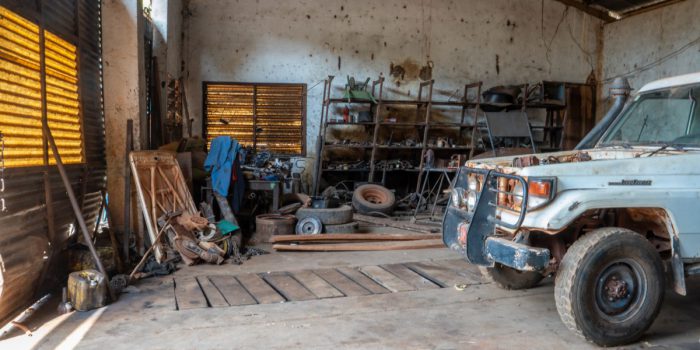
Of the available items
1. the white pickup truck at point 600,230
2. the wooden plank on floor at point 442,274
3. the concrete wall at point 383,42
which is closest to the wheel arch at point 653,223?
the white pickup truck at point 600,230

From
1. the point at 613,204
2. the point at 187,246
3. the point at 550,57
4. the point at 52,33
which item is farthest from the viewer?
the point at 550,57

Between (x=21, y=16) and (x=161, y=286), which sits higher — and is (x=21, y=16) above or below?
above

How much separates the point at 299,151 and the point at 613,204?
765 centimetres

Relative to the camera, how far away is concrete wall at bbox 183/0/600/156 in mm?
9922

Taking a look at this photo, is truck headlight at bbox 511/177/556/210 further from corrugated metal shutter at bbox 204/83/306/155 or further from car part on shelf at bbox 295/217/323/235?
corrugated metal shutter at bbox 204/83/306/155

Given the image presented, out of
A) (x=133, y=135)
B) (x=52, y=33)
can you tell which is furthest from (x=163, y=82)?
(x=52, y=33)

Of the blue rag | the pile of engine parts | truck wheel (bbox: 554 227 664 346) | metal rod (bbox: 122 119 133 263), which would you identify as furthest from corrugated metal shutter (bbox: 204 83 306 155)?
truck wheel (bbox: 554 227 664 346)

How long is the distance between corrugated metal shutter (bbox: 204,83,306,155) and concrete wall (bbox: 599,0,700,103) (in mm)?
7297

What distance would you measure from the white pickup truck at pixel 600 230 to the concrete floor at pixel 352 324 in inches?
11.8

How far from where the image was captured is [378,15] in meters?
10.5

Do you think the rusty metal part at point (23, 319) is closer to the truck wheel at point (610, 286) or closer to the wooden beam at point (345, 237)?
the wooden beam at point (345, 237)

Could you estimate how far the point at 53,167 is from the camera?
452 cm

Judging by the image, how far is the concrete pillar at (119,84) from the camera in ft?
18.9

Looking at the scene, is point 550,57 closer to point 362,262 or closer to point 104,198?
point 362,262
